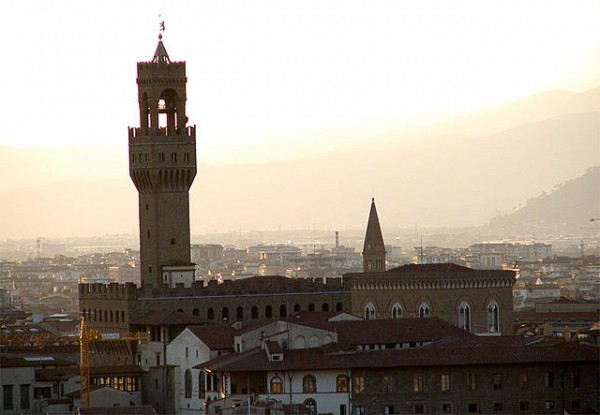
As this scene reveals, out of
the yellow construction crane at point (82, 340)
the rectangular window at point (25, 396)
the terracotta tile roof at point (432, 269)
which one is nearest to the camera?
the rectangular window at point (25, 396)

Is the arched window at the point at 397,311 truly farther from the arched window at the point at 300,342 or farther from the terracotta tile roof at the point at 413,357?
the terracotta tile roof at the point at 413,357

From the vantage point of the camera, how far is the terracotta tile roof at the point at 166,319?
8625cm

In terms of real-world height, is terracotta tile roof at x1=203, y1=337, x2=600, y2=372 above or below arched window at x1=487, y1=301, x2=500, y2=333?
below

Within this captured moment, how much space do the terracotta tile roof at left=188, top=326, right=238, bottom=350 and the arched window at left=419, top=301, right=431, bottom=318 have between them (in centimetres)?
1629

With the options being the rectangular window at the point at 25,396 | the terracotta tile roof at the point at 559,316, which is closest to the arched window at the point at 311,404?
the rectangular window at the point at 25,396

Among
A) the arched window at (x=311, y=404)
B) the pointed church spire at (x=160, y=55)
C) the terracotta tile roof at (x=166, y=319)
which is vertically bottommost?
the arched window at (x=311, y=404)

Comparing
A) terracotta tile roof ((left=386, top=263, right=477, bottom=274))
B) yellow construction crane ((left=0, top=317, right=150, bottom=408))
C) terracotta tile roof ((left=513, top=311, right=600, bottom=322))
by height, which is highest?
terracotta tile roof ((left=386, top=263, right=477, bottom=274))

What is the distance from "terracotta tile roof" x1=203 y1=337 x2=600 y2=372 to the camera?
237 ft

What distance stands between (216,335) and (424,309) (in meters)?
18.8

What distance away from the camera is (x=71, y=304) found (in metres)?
190

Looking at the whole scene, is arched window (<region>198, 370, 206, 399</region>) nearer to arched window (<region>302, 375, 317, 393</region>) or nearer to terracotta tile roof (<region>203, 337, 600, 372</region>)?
terracotta tile roof (<region>203, 337, 600, 372</region>)

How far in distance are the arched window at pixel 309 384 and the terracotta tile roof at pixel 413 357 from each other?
0.31 metres

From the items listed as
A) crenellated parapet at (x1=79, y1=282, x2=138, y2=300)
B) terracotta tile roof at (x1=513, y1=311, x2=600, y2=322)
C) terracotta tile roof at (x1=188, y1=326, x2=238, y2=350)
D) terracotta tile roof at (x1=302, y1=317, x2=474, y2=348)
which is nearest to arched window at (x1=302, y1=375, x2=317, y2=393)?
terracotta tile roof at (x1=302, y1=317, x2=474, y2=348)

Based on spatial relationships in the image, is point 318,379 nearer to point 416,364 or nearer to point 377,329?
point 416,364
